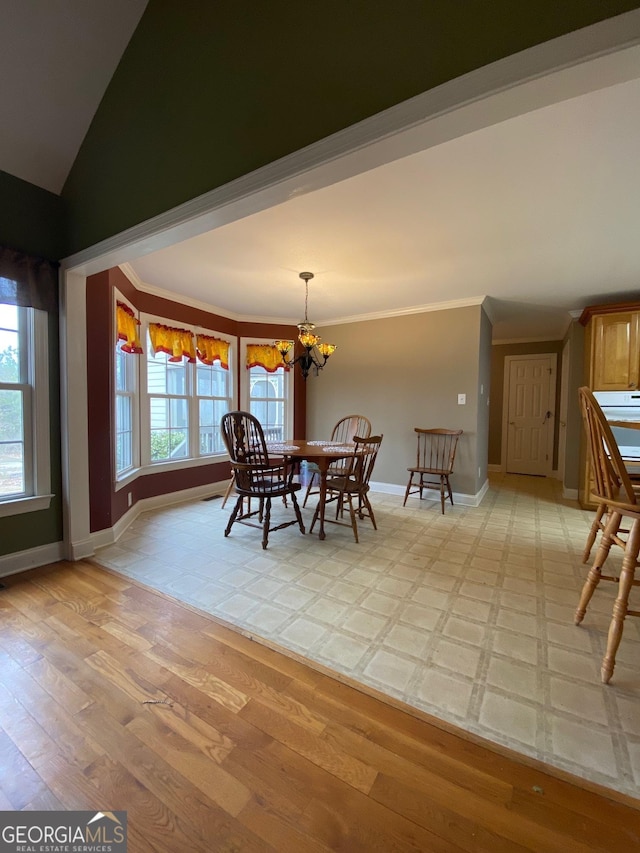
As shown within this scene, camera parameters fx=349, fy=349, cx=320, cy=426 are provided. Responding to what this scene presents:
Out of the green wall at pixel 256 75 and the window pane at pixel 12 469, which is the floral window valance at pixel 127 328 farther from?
the window pane at pixel 12 469

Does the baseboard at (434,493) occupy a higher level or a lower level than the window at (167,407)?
lower

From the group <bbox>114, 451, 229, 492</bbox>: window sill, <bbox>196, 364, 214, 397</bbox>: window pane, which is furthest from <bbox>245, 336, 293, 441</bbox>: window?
<bbox>114, 451, 229, 492</bbox>: window sill

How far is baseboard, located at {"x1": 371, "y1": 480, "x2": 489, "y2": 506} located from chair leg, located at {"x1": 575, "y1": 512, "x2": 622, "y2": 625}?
2.36 metres

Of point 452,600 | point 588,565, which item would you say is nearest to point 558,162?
point 452,600

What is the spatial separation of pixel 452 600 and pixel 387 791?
118 cm

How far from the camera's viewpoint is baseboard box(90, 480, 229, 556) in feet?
9.14

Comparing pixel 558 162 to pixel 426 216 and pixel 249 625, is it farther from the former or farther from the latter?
pixel 249 625

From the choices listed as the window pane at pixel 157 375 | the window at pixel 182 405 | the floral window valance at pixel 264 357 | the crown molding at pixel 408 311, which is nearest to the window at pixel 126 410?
the window at pixel 182 405

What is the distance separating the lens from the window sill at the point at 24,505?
7.45 feet

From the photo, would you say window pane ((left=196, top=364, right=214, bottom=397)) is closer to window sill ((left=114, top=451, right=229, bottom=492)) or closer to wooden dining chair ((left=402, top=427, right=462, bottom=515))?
window sill ((left=114, top=451, right=229, bottom=492))

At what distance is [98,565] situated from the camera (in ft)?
8.14

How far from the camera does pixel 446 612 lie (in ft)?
6.34

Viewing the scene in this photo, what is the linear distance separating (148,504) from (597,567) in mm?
3862

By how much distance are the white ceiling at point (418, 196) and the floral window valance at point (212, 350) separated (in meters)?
0.82
